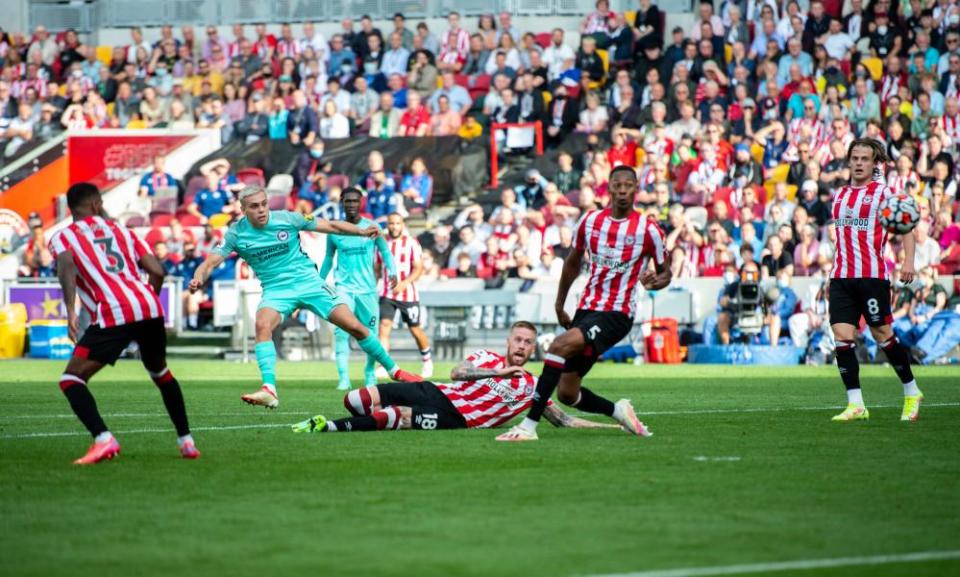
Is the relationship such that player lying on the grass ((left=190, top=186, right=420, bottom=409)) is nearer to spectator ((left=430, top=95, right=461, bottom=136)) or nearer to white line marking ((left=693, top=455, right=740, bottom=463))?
white line marking ((left=693, top=455, right=740, bottom=463))

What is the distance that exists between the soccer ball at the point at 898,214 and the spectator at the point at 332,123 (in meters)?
21.8

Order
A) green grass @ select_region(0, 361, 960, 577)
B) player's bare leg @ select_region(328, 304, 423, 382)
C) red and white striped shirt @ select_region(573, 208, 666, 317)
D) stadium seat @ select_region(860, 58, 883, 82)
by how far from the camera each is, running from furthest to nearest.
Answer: stadium seat @ select_region(860, 58, 883, 82) → player's bare leg @ select_region(328, 304, 423, 382) → red and white striped shirt @ select_region(573, 208, 666, 317) → green grass @ select_region(0, 361, 960, 577)

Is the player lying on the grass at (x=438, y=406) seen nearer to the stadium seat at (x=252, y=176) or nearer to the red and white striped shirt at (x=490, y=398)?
the red and white striped shirt at (x=490, y=398)

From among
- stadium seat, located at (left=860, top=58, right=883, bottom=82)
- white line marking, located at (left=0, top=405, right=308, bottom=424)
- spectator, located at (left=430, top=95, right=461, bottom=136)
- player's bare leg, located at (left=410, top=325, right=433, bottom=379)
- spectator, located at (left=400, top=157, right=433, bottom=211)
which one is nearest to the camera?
white line marking, located at (left=0, top=405, right=308, bottom=424)

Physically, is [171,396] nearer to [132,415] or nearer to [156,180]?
[132,415]

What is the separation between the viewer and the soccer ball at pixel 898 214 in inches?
501

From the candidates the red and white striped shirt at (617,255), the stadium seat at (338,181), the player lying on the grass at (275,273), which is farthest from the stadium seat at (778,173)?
the red and white striped shirt at (617,255)

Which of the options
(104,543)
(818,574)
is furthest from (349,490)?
(818,574)

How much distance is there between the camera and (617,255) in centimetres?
1134

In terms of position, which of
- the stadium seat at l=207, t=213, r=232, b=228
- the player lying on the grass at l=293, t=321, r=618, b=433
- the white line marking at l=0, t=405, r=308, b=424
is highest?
the player lying on the grass at l=293, t=321, r=618, b=433

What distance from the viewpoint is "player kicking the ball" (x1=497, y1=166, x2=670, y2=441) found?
36.6 feet

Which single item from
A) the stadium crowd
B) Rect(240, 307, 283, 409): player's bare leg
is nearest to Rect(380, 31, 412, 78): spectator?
the stadium crowd

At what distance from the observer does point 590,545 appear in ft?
22.2

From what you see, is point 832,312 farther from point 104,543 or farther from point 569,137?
point 569,137
